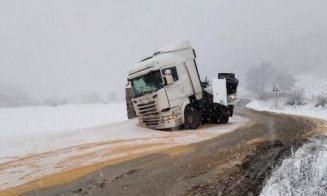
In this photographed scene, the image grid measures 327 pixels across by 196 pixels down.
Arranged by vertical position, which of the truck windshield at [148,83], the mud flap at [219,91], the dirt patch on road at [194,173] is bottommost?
the dirt patch on road at [194,173]

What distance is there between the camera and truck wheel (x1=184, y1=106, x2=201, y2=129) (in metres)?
16.2

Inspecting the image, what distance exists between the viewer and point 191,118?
53.7 feet

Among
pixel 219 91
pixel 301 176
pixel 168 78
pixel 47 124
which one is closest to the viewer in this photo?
pixel 301 176

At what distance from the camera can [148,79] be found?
15.7 m

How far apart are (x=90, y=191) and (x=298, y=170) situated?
3.87 meters

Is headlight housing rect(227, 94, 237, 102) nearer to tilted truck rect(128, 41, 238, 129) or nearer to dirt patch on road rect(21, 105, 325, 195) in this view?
tilted truck rect(128, 41, 238, 129)

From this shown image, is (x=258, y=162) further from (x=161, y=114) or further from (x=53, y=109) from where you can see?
(x=53, y=109)

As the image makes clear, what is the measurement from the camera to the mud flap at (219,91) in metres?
17.1

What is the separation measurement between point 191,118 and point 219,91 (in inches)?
78.2

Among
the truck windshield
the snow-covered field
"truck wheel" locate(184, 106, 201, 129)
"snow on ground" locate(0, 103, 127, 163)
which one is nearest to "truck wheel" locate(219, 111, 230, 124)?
"truck wheel" locate(184, 106, 201, 129)

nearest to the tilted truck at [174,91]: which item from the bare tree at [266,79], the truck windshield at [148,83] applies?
the truck windshield at [148,83]

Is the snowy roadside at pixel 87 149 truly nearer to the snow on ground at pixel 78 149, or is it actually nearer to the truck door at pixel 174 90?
the snow on ground at pixel 78 149

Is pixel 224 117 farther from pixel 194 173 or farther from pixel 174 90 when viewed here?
pixel 194 173

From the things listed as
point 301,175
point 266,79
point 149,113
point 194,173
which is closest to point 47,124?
point 149,113
